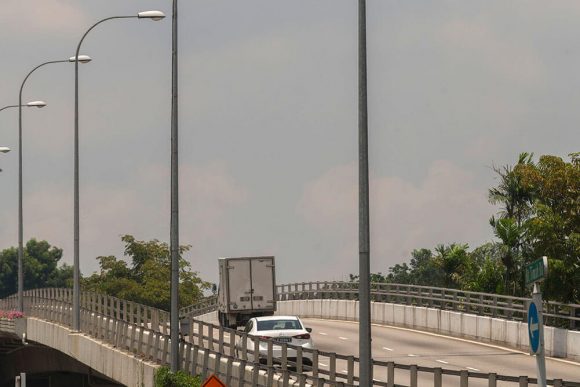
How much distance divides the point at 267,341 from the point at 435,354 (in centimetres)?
1138

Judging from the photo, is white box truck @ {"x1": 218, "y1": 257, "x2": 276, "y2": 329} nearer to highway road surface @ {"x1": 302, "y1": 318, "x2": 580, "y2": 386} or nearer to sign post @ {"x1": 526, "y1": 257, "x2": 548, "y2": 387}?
highway road surface @ {"x1": 302, "y1": 318, "x2": 580, "y2": 386}

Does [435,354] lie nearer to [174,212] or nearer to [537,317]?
[174,212]

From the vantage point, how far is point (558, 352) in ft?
152

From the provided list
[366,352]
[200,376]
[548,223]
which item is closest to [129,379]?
[200,376]

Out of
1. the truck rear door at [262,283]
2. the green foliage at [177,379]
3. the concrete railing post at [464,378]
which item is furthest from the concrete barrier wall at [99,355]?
the concrete railing post at [464,378]

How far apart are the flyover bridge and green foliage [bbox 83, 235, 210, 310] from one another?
181 ft

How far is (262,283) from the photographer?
Result: 55.5 m

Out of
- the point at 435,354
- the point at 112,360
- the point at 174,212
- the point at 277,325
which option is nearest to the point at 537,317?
the point at 174,212

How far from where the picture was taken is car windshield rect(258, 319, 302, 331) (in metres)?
43.5

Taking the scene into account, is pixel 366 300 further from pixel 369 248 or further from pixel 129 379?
pixel 129 379

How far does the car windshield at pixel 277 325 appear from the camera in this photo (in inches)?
1714

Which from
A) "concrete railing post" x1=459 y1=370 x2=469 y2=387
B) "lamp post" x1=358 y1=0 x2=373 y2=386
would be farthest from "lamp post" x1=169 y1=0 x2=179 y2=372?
"lamp post" x1=358 y1=0 x2=373 y2=386

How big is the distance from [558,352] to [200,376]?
42.3 feet

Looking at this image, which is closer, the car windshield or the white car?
the white car
